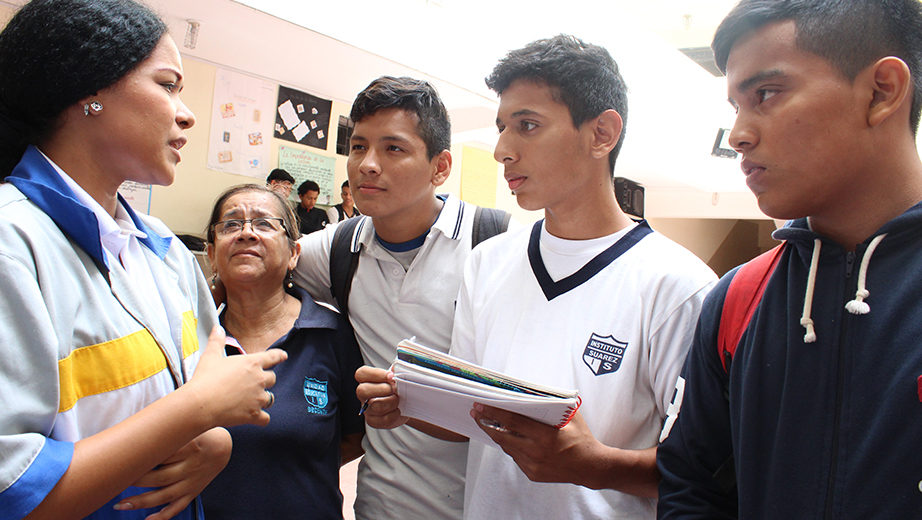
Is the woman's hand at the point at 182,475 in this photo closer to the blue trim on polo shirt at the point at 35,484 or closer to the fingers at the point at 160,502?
the fingers at the point at 160,502

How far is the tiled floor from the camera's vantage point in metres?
2.84

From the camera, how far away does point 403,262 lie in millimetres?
1659

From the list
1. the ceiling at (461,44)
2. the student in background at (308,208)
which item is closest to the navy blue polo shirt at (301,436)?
the ceiling at (461,44)

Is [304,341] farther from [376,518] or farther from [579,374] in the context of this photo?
[579,374]

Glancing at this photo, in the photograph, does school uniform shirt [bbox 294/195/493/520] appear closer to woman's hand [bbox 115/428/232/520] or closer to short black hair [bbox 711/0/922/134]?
woman's hand [bbox 115/428/232/520]

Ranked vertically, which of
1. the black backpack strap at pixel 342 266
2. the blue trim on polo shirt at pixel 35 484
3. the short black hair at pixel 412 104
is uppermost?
the short black hair at pixel 412 104

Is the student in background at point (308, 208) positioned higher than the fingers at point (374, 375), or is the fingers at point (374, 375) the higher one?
the student in background at point (308, 208)

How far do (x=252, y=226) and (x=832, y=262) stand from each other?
1.46 m

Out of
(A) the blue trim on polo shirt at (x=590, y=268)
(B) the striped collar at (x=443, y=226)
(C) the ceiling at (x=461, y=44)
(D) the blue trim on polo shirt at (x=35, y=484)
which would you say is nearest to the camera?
(D) the blue trim on polo shirt at (x=35, y=484)

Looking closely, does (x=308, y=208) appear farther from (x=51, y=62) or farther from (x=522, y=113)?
(x=51, y=62)

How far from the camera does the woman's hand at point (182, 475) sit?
0.90m

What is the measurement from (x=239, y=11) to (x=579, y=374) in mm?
2323

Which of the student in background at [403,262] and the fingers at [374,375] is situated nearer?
the fingers at [374,375]

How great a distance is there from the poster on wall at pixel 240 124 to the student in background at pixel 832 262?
11.9ft
